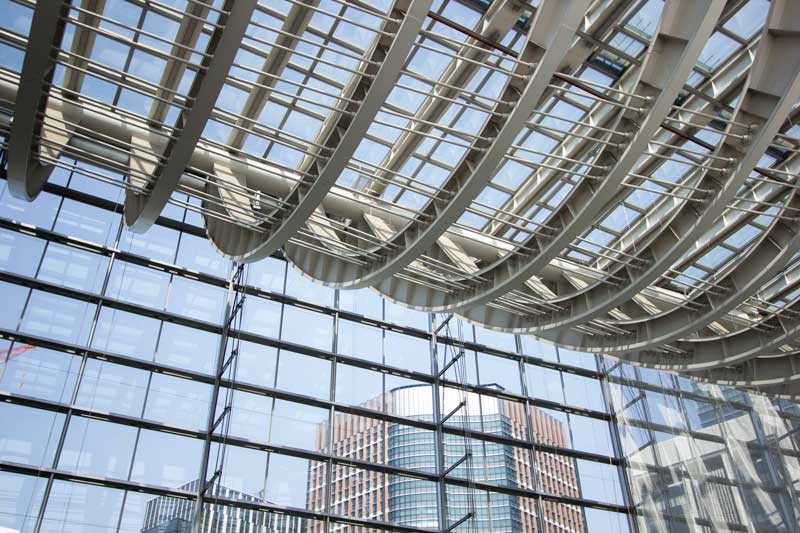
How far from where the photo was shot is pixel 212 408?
1705 centimetres

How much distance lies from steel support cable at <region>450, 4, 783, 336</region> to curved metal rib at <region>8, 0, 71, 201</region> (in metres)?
9.38

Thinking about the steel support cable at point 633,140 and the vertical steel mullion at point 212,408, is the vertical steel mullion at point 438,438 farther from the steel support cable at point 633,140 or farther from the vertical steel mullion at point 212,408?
the vertical steel mullion at point 212,408

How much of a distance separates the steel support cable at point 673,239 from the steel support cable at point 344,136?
5354 millimetres

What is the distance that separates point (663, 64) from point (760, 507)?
949 cm

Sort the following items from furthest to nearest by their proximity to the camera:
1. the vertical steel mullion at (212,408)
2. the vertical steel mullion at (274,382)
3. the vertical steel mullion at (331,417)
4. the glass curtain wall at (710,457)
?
1. the vertical steel mullion at (331,417)
2. the vertical steel mullion at (274,382)
3. the vertical steel mullion at (212,408)
4. the glass curtain wall at (710,457)

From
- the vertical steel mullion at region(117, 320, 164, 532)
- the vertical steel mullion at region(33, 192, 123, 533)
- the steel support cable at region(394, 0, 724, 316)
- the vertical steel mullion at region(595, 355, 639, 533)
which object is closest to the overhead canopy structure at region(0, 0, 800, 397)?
the steel support cable at region(394, 0, 724, 316)

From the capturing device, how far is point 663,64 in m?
11.5

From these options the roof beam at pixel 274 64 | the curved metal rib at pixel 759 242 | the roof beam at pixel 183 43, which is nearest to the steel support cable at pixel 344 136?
the roof beam at pixel 274 64

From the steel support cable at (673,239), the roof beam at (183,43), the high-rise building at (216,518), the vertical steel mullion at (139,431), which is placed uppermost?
the roof beam at (183,43)

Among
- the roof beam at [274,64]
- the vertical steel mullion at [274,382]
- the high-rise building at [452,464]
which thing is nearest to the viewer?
the roof beam at [274,64]

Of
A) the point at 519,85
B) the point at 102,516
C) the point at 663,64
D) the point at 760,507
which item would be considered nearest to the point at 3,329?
the point at 102,516

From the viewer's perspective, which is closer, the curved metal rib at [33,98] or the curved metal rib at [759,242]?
the curved metal rib at [33,98]

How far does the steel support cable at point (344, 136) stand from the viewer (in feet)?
34.1

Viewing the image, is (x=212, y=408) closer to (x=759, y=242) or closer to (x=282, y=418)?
(x=282, y=418)
